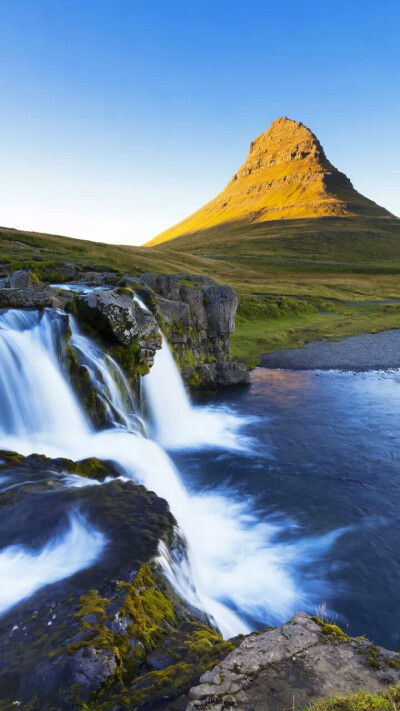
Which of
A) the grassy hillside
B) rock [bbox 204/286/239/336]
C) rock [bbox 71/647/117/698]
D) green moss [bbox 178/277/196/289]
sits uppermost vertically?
the grassy hillside

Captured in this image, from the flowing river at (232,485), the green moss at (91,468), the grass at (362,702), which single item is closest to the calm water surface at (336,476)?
the flowing river at (232,485)

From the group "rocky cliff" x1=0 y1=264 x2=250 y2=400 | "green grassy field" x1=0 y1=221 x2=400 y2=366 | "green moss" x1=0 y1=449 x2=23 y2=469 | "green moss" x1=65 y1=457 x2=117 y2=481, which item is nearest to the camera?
"green moss" x1=0 y1=449 x2=23 y2=469

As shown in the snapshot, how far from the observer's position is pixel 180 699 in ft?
14.6

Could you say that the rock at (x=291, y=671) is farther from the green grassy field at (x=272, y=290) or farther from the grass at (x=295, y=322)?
the grass at (x=295, y=322)

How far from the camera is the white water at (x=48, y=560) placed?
661cm

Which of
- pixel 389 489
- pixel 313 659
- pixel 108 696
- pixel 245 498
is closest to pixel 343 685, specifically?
pixel 313 659

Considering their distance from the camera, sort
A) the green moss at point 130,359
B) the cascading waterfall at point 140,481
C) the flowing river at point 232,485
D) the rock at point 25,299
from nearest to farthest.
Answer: the cascading waterfall at point 140,481 → the flowing river at point 232,485 → the rock at point 25,299 → the green moss at point 130,359

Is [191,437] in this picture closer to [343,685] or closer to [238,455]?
[238,455]

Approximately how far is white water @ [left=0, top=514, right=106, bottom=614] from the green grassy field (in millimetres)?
24202

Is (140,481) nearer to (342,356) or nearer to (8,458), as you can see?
(8,458)

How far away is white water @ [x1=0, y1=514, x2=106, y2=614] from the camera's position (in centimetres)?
661

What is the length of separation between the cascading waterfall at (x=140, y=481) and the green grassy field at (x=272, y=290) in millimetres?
14591

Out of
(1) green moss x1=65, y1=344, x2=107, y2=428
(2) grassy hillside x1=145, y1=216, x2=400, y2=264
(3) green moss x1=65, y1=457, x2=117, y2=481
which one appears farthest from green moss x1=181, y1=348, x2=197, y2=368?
(2) grassy hillside x1=145, y1=216, x2=400, y2=264

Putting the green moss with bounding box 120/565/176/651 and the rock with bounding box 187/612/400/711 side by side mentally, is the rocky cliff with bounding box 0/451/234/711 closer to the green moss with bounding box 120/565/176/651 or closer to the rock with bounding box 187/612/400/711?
the green moss with bounding box 120/565/176/651
